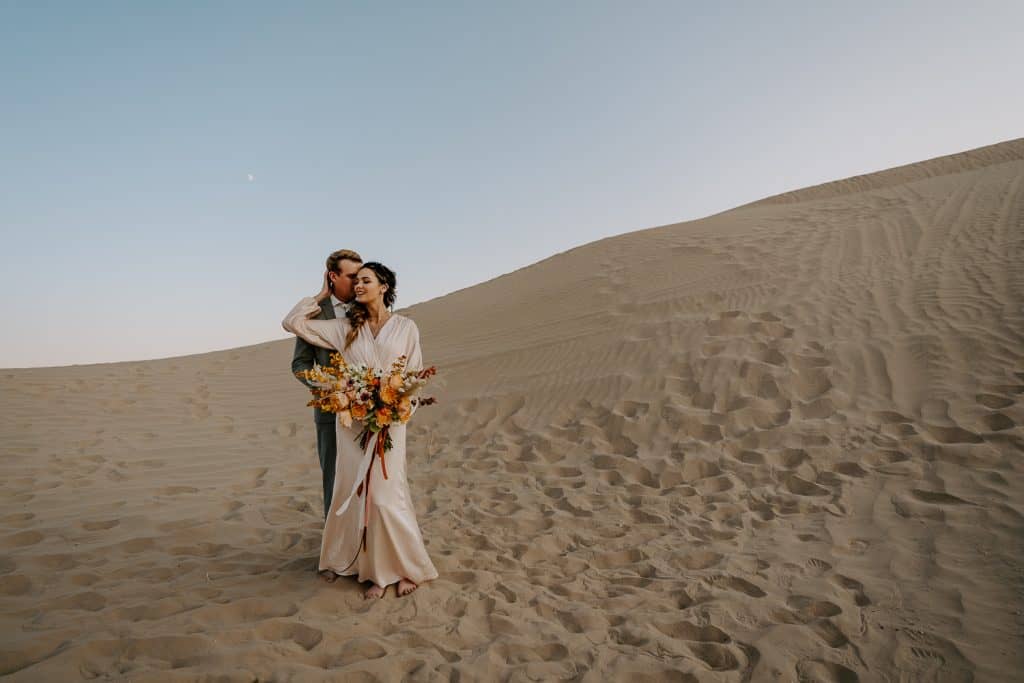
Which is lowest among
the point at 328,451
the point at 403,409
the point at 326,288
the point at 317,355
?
the point at 328,451

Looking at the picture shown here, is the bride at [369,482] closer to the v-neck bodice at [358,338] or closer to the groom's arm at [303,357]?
the v-neck bodice at [358,338]

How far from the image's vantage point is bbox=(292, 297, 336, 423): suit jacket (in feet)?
12.0

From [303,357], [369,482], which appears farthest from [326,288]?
[369,482]

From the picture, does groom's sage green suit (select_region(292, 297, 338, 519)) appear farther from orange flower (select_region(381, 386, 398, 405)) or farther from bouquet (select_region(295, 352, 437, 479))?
orange flower (select_region(381, 386, 398, 405))

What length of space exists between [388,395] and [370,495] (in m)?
0.66

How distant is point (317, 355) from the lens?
3695 mm

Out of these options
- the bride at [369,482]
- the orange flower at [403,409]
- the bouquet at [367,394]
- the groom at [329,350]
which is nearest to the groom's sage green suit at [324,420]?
the groom at [329,350]

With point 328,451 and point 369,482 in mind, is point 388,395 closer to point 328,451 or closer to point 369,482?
point 369,482

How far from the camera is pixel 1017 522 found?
362 centimetres

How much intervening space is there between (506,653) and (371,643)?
0.69 m

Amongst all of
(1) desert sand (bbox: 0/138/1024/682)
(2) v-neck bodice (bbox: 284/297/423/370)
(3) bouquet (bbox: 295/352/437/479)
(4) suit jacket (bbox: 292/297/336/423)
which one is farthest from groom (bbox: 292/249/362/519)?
(1) desert sand (bbox: 0/138/1024/682)

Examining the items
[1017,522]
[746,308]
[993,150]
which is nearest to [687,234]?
[746,308]

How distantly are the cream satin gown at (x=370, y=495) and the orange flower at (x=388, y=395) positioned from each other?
289 mm

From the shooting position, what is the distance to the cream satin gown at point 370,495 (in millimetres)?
3457
